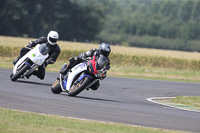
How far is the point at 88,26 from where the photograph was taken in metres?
83.4

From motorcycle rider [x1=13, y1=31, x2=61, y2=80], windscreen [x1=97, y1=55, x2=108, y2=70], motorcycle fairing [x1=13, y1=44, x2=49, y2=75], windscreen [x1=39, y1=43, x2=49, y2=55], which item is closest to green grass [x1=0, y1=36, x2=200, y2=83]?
motorcycle rider [x1=13, y1=31, x2=61, y2=80]

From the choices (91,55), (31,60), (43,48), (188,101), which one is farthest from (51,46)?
(188,101)

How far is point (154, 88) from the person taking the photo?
1984 centimetres

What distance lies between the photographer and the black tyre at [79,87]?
12836 mm

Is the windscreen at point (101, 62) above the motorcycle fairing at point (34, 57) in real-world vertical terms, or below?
above

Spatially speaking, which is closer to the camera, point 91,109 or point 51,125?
point 51,125

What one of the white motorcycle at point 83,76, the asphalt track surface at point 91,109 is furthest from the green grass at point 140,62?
the white motorcycle at point 83,76

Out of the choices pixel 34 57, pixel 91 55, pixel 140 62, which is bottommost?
pixel 140 62

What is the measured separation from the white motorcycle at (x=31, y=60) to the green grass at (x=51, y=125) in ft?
17.6

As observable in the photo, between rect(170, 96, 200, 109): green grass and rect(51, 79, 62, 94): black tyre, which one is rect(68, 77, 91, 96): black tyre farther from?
rect(170, 96, 200, 109): green grass

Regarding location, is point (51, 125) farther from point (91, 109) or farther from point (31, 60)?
point (31, 60)

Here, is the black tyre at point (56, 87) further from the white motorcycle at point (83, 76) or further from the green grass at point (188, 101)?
the green grass at point (188, 101)

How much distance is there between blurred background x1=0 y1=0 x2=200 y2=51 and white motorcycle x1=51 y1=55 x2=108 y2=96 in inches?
2064

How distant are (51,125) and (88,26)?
75.3 m
